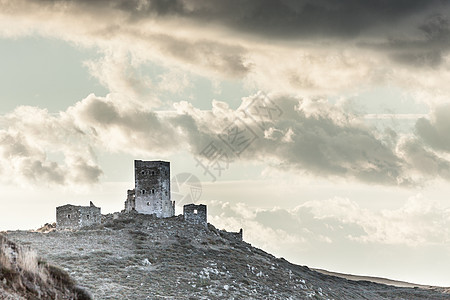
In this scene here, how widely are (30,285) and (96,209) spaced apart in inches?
1725

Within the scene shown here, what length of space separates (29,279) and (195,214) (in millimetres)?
47113

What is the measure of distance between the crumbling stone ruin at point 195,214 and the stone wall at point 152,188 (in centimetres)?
231

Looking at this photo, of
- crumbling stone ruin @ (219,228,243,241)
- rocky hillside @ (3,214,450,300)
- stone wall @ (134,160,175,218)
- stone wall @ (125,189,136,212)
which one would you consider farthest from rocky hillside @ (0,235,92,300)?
crumbling stone ruin @ (219,228,243,241)

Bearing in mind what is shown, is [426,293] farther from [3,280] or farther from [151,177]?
[3,280]

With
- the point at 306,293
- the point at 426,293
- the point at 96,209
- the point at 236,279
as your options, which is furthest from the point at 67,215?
the point at 426,293

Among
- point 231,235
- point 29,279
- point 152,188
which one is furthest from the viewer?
point 231,235

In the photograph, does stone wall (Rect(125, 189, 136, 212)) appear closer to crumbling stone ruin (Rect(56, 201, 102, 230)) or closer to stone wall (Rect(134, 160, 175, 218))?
stone wall (Rect(134, 160, 175, 218))

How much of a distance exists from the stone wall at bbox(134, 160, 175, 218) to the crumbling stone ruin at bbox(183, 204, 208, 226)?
2.31 m

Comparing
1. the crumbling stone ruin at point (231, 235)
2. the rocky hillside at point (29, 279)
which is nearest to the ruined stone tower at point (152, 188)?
the crumbling stone ruin at point (231, 235)

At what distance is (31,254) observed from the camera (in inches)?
907

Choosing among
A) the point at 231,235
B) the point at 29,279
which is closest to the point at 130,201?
the point at 231,235

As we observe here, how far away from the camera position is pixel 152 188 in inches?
2685

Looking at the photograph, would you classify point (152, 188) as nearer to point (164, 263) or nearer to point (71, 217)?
point (71, 217)

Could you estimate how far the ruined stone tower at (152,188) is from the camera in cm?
6788
